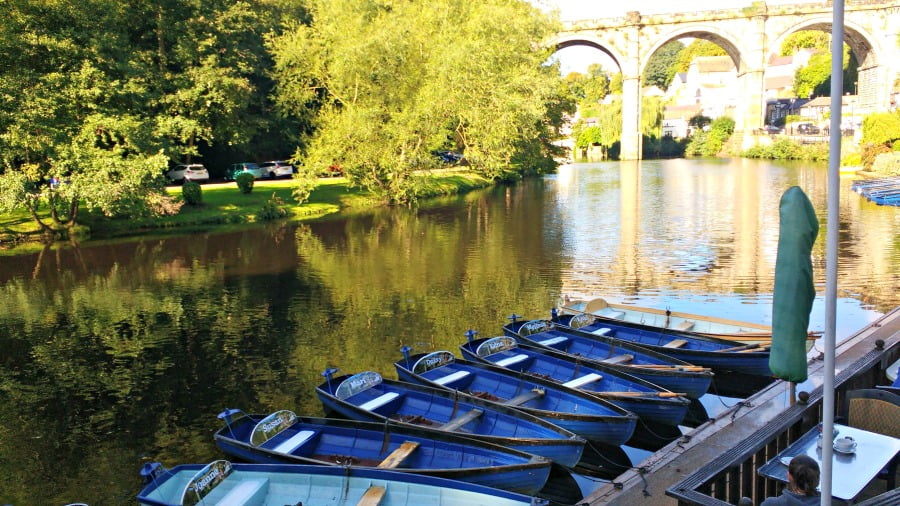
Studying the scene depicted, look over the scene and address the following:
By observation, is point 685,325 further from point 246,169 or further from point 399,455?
point 246,169

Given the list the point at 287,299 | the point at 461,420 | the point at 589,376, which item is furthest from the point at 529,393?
the point at 287,299

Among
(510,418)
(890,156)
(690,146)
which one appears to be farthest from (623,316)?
(690,146)

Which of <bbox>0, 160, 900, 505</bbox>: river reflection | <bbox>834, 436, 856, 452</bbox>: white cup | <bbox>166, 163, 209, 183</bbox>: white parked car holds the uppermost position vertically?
<bbox>166, 163, 209, 183</bbox>: white parked car

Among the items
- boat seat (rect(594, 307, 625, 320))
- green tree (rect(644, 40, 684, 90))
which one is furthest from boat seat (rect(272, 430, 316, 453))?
green tree (rect(644, 40, 684, 90))

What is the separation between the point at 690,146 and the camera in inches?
3888

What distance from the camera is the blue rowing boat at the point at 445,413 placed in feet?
30.1

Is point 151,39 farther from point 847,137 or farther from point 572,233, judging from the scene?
point 847,137

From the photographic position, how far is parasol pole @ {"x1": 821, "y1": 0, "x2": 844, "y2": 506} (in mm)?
4145

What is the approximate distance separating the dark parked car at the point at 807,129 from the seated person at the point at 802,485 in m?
90.7

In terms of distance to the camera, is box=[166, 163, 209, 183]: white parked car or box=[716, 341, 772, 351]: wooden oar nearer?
box=[716, 341, 772, 351]: wooden oar

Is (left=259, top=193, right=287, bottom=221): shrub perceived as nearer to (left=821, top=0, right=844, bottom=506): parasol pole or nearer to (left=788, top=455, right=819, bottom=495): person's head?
(left=788, top=455, right=819, bottom=495): person's head

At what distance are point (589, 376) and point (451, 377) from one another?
2.31 meters

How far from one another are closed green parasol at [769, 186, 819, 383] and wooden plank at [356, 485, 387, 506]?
449 centimetres

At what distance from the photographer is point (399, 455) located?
29.7 feet
